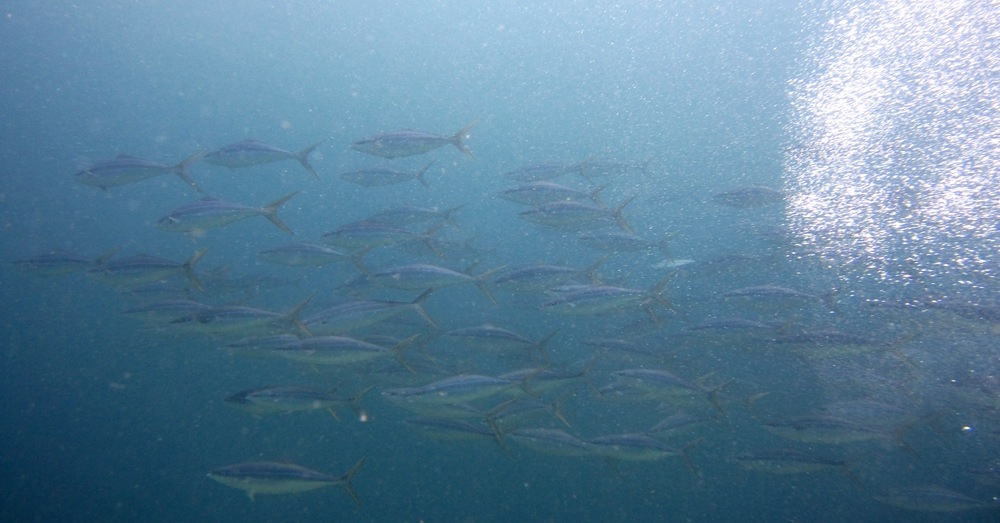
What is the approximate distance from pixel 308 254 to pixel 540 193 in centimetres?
267

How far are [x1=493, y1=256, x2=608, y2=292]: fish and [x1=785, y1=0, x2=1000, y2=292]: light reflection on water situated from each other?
828cm

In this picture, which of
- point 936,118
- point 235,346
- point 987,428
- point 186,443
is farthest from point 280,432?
point 936,118

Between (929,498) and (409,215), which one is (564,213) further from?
(929,498)

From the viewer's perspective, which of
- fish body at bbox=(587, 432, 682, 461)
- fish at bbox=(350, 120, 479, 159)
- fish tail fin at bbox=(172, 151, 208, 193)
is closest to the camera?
fish body at bbox=(587, 432, 682, 461)

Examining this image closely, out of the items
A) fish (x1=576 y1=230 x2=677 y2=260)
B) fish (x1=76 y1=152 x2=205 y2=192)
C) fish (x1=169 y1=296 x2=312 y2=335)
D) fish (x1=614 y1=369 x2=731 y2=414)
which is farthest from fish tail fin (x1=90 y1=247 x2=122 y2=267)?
fish (x1=614 y1=369 x2=731 y2=414)

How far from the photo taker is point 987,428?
7324 millimetres

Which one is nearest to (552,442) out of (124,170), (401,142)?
(401,142)

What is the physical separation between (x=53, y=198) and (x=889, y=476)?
4032 centimetres

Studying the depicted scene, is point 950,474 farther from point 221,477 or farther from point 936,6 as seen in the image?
point 936,6

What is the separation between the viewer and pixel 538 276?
4855mm

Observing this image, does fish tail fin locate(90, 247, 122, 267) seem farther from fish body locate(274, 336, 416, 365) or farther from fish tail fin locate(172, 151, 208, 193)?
fish body locate(274, 336, 416, 365)

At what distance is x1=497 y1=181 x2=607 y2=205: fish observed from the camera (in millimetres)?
5383

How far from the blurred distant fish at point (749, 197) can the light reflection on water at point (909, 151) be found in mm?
5300

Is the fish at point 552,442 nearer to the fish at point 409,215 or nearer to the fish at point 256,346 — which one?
the fish at point 256,346
